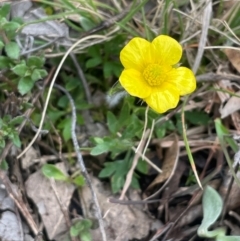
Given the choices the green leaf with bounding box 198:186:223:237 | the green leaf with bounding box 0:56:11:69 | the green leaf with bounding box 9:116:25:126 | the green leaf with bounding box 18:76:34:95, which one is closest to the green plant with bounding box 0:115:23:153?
the green leaf with bounding box 9:116:25:126

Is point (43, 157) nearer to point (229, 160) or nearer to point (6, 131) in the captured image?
point (6, 131)

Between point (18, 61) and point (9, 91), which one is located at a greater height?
point (18, 61)

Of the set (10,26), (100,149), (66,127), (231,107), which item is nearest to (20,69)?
(10,26)

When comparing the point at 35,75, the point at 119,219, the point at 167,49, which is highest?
the point at 167,49

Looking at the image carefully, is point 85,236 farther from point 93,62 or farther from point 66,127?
point 93,62

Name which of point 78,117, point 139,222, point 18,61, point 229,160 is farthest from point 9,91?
point 229,160

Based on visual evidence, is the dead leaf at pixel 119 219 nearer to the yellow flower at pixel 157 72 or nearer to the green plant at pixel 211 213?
the green plant at pixel 211 213

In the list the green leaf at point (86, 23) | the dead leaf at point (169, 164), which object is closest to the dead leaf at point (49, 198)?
the dead leaf at point (169, 164)

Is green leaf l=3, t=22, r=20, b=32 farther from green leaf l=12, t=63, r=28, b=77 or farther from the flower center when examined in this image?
the flower center
